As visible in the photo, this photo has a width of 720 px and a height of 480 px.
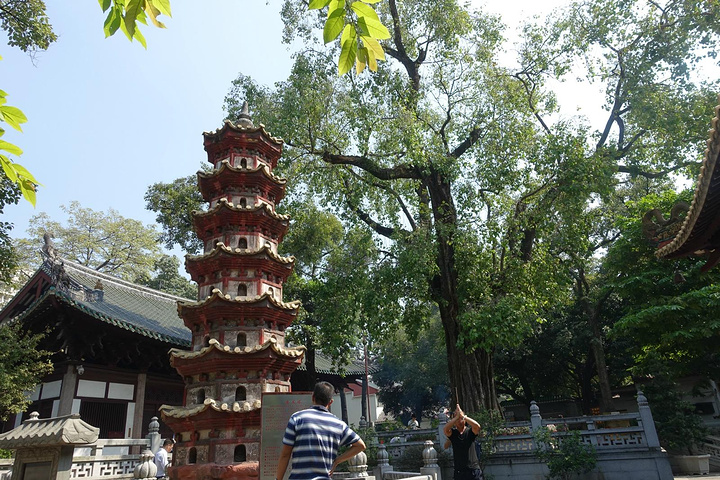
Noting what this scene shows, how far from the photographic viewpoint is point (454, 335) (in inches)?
562

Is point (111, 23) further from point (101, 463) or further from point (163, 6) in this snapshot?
point (101, 463)

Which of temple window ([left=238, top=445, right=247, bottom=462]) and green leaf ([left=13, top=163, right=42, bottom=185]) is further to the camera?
temple window ([left=238, top=445, right=247, bottom=462])

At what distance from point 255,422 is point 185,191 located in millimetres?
16158

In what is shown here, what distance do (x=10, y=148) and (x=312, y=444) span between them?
2.56 metres

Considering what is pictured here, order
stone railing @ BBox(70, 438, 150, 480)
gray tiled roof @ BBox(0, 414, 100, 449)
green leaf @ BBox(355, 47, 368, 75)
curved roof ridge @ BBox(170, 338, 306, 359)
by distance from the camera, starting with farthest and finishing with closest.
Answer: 1. stone railing @ BBox(70, 438, 150, 480)
2. curved roof ridge @ BBox(170, 338, 306, 359)
3. gray tiled roof @ BBox(0, 414, 100, 449)
4. green leaf @ BBox(355, 47, 368, 75)

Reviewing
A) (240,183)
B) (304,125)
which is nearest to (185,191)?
(304,125)

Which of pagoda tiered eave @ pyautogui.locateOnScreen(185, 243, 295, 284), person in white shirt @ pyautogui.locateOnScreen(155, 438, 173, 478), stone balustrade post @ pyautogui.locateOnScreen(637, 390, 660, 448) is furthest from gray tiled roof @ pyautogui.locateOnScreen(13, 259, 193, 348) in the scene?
stone balustrade post @ pyautogui.locateOnScreen(637, 390, 660, 448)

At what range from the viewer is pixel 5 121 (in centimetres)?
246

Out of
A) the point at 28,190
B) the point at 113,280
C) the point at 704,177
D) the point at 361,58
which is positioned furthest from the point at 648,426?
the point at 113,280

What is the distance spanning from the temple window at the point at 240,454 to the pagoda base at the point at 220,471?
0.14 meters

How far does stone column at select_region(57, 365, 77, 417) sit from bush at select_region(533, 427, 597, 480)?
37.4 feet

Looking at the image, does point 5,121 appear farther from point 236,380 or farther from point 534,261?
point 534,261

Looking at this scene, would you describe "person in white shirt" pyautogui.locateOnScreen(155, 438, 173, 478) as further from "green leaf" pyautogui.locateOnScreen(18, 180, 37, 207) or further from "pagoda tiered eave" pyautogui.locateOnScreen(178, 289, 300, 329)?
"green leaf" pyautogui.locateOnScreen(18, 180, 37, 207)

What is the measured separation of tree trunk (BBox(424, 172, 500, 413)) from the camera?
1379cm
